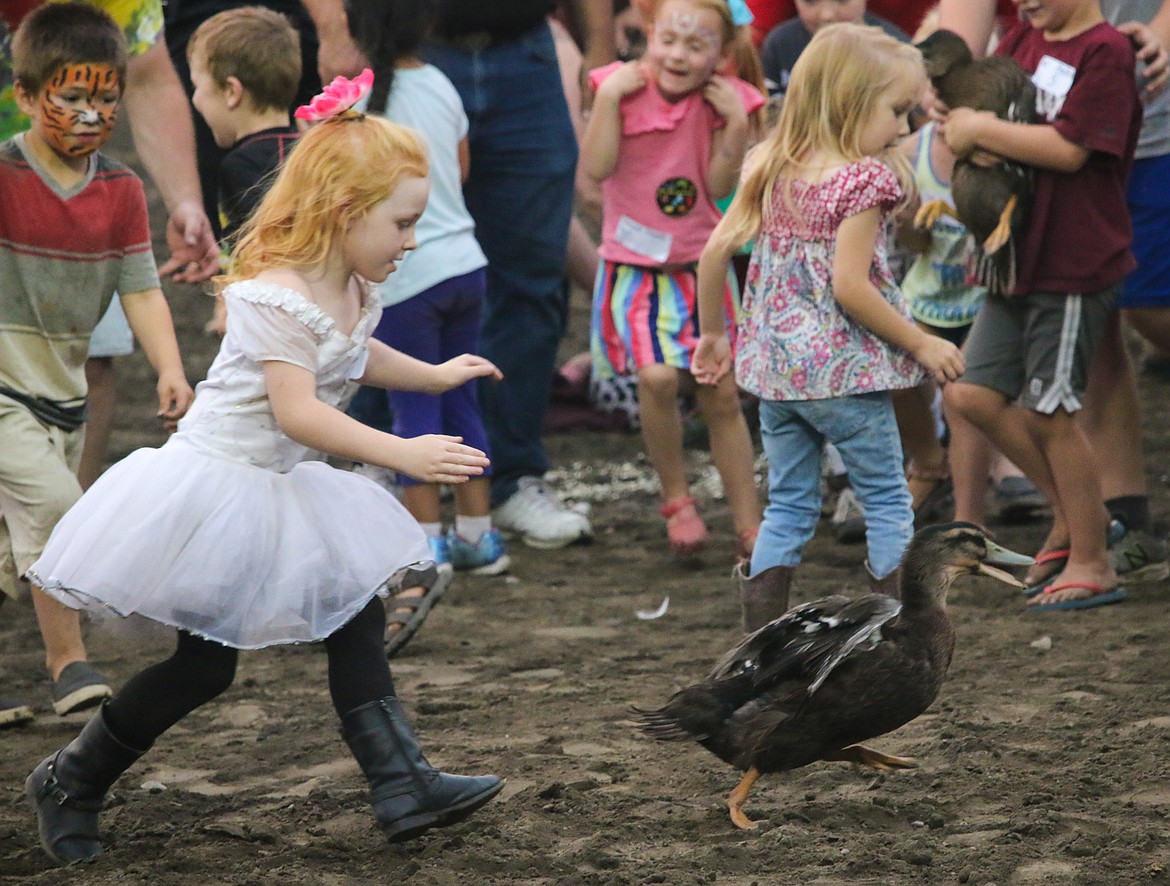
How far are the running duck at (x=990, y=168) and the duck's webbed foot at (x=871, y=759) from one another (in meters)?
1.77

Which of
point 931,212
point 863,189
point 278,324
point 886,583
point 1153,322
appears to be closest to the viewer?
point 278,324

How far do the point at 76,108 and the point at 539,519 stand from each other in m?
2.59

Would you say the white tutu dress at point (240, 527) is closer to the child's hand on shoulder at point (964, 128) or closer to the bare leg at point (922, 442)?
the child's hand on shoulder at point (964, 128)

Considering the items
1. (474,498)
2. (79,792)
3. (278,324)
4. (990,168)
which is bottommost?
(474,498)

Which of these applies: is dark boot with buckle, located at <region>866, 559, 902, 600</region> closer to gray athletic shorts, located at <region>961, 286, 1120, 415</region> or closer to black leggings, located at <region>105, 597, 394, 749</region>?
gray athletic shorts, located at <region>961, 286, 1120, 415</region>

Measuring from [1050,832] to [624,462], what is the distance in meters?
4.41

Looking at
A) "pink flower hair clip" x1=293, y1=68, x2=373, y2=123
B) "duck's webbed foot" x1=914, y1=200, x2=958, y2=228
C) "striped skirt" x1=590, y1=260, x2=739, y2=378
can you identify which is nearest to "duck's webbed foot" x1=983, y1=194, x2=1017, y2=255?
"duck's webbed foot" x1=914, y1=200, x2=958, y2=228

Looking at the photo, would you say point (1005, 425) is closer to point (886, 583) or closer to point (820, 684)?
point (886, 583)

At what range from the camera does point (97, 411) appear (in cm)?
562

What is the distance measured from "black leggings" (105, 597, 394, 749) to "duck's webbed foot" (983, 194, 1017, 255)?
232cm

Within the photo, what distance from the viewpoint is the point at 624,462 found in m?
7.50

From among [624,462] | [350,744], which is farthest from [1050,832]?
[624,462]

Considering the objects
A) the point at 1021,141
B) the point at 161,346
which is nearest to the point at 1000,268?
the point at 1021,141

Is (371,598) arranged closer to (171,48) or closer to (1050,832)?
(1050,832)
